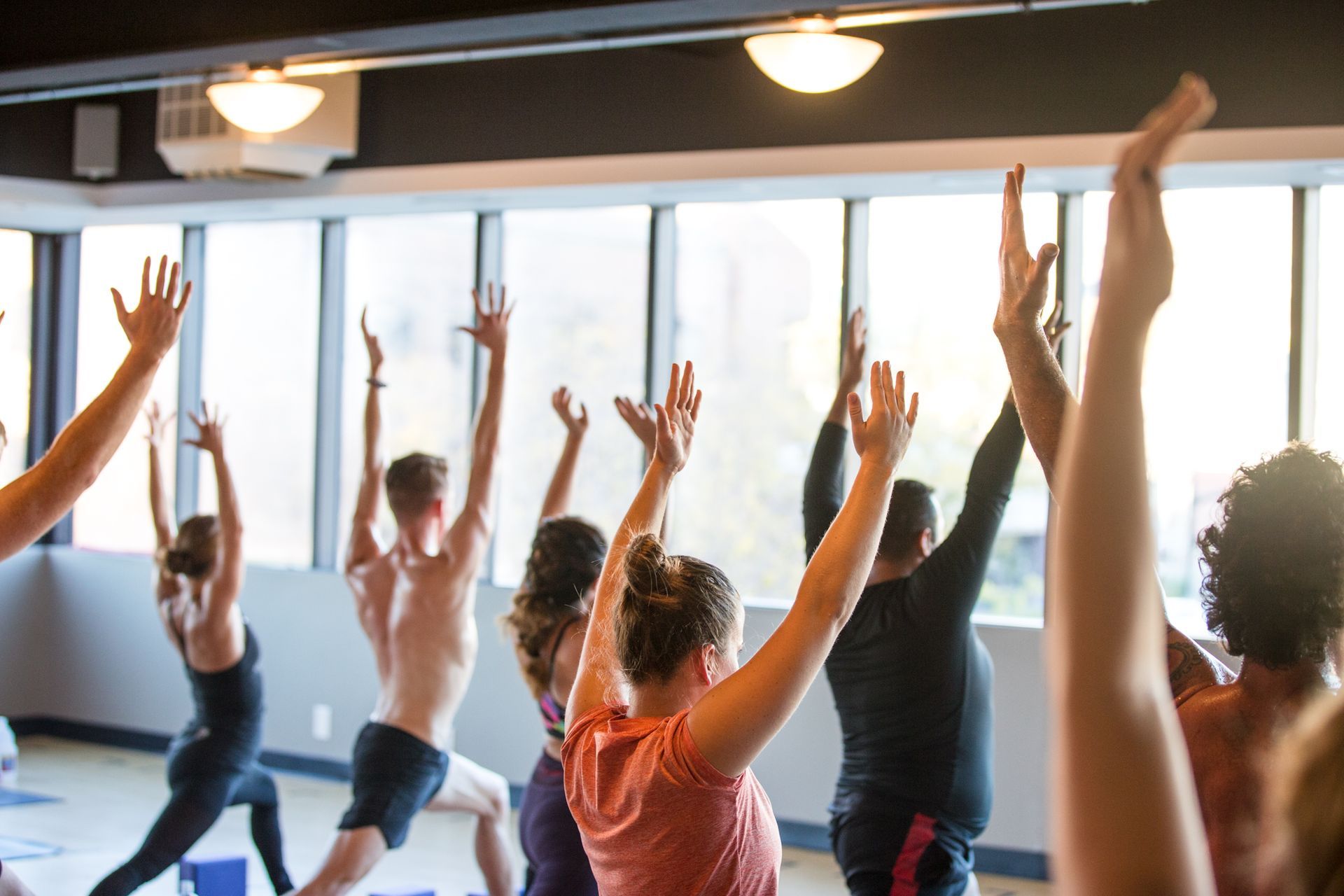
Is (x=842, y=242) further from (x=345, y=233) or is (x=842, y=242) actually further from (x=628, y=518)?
(x=628, y=518)

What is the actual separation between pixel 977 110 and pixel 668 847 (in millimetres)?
3947

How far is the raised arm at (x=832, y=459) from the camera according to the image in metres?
2.80

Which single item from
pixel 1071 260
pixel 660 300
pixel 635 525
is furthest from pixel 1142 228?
pixel 660 300

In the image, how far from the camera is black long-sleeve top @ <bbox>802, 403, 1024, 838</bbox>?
2502 mm

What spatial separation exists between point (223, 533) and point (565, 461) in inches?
41.8

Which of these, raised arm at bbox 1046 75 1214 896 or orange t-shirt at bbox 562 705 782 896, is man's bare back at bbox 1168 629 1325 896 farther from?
raised arm at bbox 1046 75 1214 896

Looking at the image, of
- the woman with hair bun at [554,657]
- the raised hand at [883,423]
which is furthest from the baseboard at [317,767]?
the raised hand at [883,423]

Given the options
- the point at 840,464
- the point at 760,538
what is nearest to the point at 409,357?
the point at 760,538

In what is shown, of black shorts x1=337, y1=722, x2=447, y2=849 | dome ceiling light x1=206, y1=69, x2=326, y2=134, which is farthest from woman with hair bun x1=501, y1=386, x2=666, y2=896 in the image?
dome ceiling light x1=206, y1=69, x2=326, y2=134

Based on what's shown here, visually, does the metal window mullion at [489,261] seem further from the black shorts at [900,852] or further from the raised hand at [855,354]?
the black shorts at [900,852]

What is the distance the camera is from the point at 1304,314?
5121mm

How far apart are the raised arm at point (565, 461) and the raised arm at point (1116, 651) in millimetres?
3003

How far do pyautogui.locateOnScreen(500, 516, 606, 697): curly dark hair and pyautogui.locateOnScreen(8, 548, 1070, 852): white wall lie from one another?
213 cm

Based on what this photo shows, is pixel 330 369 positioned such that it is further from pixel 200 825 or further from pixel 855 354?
pixel 855 354
